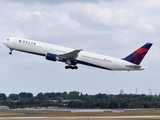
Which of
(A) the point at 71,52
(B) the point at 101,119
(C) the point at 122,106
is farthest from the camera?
(C) the point at 122,106

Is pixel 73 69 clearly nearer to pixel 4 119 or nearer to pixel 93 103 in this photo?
pixel 4 119

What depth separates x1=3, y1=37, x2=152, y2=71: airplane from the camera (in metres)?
101

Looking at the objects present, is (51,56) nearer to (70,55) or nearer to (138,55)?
(70,55)

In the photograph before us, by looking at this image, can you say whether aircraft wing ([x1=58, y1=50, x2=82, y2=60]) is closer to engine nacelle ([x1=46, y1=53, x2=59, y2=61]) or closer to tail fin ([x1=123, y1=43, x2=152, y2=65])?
engine nacelle ([x1=46, y1=53, x2=59, y2=61])

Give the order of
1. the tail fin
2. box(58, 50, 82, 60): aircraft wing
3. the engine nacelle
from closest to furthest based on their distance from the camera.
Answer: box(58, 50, 82, 60): aircraft wing, the engine nacelle, the tail fin

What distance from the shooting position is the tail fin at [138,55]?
338ft

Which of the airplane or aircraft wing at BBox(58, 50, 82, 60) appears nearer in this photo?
aircraft wing at BBox(58, 50, 82, 60)

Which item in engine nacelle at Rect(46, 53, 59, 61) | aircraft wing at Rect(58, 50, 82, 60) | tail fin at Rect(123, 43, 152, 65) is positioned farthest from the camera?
tail fin at Rect(123, 43, 152, 65)

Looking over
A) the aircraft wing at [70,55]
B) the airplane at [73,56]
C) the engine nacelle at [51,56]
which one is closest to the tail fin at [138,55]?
the airplane at [73,56]

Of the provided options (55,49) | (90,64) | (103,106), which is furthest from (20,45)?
(103,106)

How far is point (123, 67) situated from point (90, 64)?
609 centimetres

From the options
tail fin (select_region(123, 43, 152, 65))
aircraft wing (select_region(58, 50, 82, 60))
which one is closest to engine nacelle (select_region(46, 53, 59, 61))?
aircraft wing (select_region(58, 50, 82, 60))

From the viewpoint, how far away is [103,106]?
531 ft

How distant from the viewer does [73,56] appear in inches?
4001
